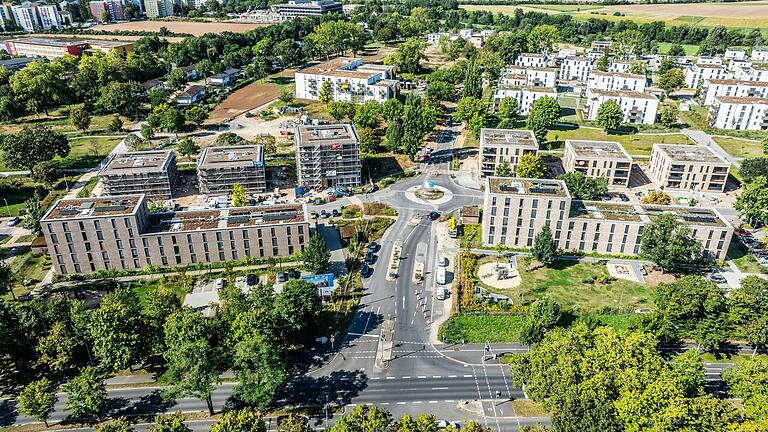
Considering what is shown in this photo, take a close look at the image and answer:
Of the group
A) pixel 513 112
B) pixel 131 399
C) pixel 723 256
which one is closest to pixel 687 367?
pixel 723 256

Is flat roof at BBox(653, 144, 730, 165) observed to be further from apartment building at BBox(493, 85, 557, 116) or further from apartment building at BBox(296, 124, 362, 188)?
apartment building at BBox(296, 124, 362, 188)

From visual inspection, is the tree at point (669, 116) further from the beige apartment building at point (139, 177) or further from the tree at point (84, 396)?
the tree at point (84, 396)

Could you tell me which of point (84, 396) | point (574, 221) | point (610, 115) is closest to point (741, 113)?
point (610, 115)

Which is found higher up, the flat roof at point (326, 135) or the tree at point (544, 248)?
the flat roof at point (326, 135)

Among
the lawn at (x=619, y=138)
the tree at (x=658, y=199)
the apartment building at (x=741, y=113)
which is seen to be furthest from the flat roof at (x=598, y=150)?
the apartment building at (x=741, y=113)

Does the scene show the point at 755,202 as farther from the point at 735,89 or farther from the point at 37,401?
the point at 37,401

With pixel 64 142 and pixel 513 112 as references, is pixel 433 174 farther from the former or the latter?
pixel 64 142
